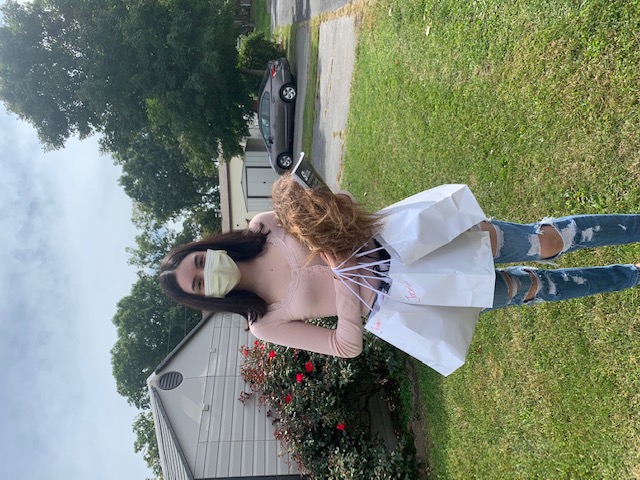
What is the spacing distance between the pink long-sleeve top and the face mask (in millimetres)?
241

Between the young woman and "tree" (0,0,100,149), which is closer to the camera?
the young woman

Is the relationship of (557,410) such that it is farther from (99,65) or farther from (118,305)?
(118,305)

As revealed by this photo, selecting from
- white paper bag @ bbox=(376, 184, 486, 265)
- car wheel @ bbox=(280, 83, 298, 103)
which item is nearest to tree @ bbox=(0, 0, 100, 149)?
car wheel @ bbox=(280, 83, 298, 103)

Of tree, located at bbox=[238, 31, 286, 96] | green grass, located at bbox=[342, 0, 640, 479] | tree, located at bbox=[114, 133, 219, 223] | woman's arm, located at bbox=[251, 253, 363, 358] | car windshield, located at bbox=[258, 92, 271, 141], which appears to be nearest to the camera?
woman's arm, located at bbox=[251, 253, 363, 358]

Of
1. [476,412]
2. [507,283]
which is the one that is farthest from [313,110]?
[507,283]

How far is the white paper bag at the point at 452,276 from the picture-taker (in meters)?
2.24

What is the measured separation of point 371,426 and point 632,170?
192 inches

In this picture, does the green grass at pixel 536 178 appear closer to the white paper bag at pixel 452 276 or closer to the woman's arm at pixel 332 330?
the white paper bag at pixel 452 276

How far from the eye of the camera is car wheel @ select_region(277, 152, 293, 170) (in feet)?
38.2

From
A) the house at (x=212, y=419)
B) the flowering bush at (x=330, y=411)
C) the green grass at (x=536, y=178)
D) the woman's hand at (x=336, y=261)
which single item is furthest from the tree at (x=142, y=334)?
the woman's hand at (x=336, y=261)

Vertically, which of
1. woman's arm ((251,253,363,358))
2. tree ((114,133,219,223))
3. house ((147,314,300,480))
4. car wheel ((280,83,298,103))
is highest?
woman's arm ((251,253,363,358))

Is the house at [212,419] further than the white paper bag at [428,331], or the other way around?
the house at [212,419]

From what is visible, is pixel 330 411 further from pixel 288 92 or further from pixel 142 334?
pixel 142 334

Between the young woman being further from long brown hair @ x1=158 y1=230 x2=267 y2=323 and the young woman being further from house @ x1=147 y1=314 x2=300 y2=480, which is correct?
house @ x1=147 y1=314 x2=300 y2=480
